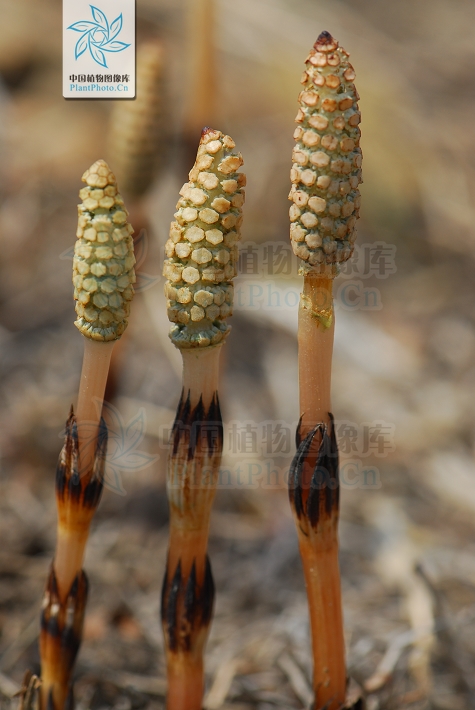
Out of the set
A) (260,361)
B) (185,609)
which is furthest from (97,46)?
(260,361)

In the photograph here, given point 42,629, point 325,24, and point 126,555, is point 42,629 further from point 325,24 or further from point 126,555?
point 325,24

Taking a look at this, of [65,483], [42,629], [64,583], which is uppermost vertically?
[65,483]

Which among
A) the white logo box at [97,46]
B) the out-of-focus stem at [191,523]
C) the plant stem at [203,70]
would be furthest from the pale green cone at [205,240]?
the plant stem at [203,70]

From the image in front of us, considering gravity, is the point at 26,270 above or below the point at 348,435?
above

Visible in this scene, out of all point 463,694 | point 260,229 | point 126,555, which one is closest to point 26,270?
point 260,229

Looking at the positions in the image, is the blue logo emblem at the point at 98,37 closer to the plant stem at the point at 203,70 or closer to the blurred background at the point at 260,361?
the blurred background at the point at 260,361

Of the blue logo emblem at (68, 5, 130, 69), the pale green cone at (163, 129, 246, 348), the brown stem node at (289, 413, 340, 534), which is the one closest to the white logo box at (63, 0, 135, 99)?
the blue logo emblem at (68, 5, 130, 69)

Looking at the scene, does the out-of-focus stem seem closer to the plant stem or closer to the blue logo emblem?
the blue logo emblem

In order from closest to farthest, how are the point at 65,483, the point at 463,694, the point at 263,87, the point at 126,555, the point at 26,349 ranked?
the point at 65,483
the point at 463,694
the point at 126,555
the point at 26,349
the point at 263,87
